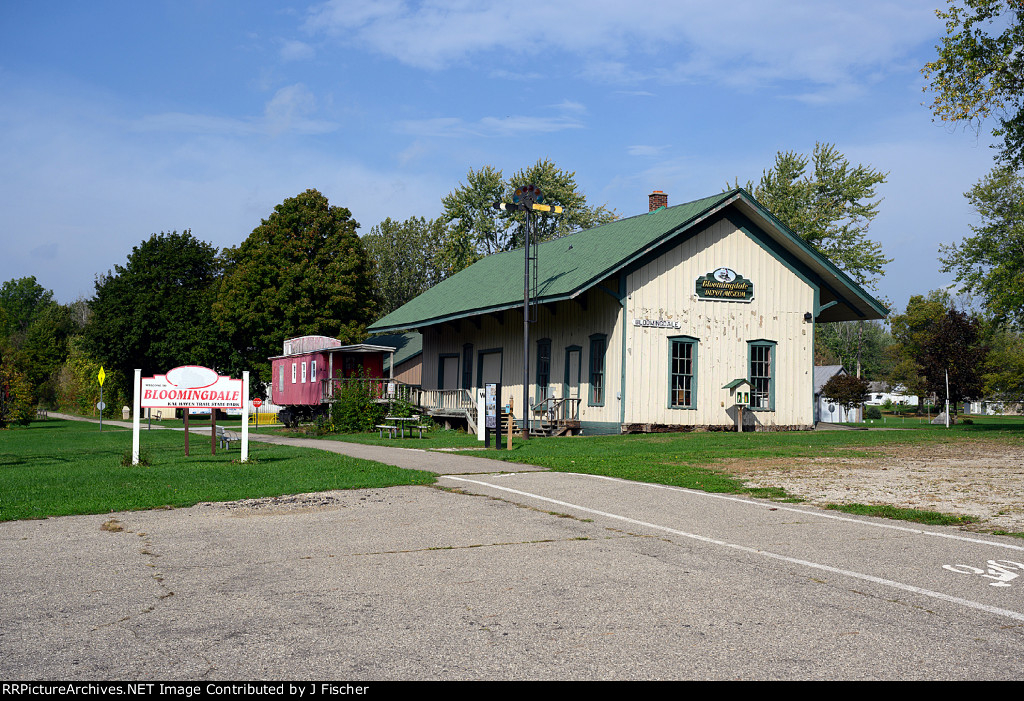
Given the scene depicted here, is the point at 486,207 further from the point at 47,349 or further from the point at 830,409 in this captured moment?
the point at 47,349

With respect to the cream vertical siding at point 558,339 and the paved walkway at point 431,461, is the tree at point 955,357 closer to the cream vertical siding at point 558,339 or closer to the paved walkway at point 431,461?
the cream vertical siding at point 558,339

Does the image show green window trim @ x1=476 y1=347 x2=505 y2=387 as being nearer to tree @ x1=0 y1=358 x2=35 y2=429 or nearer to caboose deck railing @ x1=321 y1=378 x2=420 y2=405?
caboose deck railing @ x1=321 y1=378 x2=420 y2=405

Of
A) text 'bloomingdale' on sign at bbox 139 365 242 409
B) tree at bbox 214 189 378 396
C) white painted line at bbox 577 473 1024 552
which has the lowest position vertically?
white painted line at bbox 577 473 1024 552

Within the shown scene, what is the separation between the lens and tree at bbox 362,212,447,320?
79.8 metres

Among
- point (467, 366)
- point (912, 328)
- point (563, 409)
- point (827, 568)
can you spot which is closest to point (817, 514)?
point (827, 568)

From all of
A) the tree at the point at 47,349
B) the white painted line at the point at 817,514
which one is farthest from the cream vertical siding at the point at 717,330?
the tree at the point at 47,349

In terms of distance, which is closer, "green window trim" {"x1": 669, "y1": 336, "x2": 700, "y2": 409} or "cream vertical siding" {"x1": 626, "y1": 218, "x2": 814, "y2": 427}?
"cream vertical siding" {"x1": 626, "y1": 218, "x2": 814, "y2": 427}

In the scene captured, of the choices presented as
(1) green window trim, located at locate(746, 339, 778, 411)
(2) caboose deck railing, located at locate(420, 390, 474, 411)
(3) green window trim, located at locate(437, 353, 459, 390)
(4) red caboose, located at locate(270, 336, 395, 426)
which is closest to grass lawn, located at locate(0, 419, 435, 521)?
(2) caboose deck railing, located at locate(420, 390, 474, 411)

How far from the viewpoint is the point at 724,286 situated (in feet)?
96.7

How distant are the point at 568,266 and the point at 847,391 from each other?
127ft

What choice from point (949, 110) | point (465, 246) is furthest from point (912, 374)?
point (949, 110)

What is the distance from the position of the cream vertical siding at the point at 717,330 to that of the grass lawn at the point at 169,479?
37.5 feet

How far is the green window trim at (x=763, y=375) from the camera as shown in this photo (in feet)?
99.1

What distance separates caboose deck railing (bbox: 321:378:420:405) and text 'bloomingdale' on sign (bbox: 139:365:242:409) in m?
15.6
